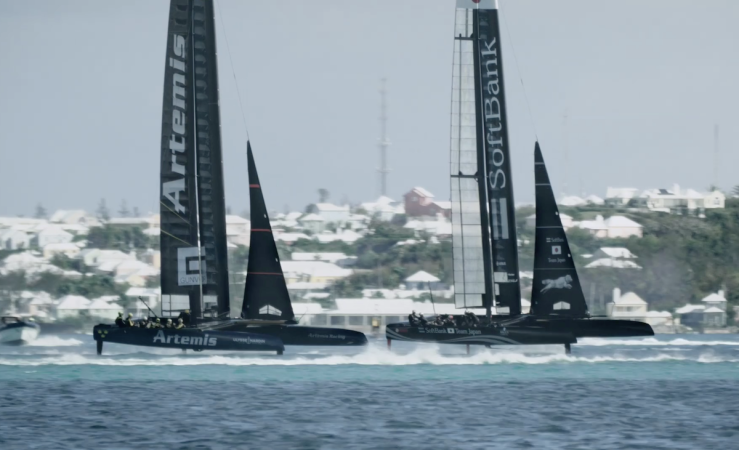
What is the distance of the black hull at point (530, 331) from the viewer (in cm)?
4169

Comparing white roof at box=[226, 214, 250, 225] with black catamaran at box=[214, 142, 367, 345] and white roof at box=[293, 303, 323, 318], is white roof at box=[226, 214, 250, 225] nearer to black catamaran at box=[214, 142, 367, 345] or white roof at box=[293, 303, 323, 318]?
white roof at box=[293, 303, 323, 318]

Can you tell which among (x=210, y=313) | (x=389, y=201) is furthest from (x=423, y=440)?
(x=389, y=201)

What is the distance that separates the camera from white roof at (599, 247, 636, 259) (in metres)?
109

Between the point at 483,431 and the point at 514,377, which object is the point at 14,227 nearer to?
the point at 514,377

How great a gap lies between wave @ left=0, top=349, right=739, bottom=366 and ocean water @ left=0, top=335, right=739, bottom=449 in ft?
0.27

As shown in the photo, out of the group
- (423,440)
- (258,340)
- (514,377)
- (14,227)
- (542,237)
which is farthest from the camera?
(14,227)

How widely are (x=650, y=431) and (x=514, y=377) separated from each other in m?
10.4

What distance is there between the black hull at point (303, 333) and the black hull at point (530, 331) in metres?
2.20

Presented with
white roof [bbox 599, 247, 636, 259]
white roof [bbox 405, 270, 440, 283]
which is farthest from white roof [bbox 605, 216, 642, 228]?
white roof [bbox 405, 270, 440, 283]

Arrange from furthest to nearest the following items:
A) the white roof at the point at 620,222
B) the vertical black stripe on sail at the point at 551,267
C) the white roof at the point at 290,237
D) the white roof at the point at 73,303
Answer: the white roof at the point at 290,237 → the white roof at the point at 620,222 → the white roof at the point at 73,303 → the vertical black stripe on sail at the point at 551,267

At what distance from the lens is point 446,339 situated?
138ft

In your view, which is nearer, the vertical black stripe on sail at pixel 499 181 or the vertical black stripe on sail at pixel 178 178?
the vertical black stripe on sail at pixel 178 178

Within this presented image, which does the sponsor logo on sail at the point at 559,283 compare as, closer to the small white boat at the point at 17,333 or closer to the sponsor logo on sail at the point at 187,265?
the sponsor logo on sail at the point at 187,265

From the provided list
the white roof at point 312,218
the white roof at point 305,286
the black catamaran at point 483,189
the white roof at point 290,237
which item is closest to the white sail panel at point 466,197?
the black catamaran at point 483,189
